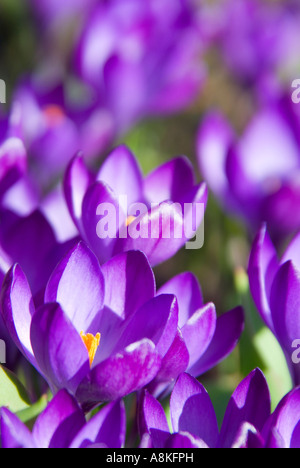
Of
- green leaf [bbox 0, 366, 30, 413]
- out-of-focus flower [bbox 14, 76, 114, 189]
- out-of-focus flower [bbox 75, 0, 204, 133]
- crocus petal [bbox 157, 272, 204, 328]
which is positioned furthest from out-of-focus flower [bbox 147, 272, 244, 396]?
out-of-focus flower [bbox 75, 0, 204, 133]

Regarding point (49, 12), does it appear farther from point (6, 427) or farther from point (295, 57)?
point (6, 427)

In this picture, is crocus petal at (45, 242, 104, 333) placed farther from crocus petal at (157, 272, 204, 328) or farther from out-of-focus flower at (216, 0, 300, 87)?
out-of-focus flower at (216, 0, 300, 87)

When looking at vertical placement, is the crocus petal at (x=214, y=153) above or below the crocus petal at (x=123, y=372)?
above

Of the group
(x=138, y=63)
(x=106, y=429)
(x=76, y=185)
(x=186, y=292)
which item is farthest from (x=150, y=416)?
(x=138, y=63)

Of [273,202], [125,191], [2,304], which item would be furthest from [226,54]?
[2,304]

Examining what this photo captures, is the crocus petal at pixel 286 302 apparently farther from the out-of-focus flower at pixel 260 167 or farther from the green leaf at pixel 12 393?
the out-of-focus flower at pixel 260 167

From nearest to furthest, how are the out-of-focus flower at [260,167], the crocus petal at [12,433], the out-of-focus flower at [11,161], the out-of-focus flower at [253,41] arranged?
the crocus petal at [12,433]
the out-of-focus flower at [11,161]
the out-of-focus flower at [260,167]
the out-of-focus flower at [253,41]

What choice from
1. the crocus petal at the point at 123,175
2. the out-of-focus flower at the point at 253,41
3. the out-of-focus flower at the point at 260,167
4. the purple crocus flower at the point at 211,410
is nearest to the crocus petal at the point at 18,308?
the purple crocus flower at the point at 211,410
